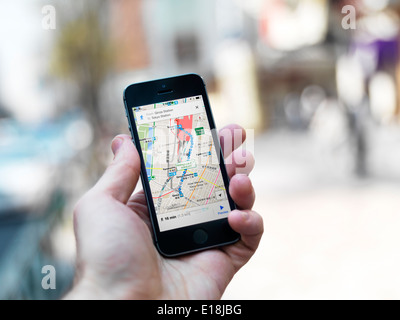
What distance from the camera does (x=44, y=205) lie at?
3.86m

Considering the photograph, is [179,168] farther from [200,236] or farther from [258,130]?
[258,130]

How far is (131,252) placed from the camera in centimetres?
145

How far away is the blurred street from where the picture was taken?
12.7ft

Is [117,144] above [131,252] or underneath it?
above

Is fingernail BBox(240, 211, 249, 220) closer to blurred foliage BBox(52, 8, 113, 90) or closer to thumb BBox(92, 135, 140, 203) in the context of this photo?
thumb BBox(92, 135, 140, 203)

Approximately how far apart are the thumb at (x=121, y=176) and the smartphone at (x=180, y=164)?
0.12m

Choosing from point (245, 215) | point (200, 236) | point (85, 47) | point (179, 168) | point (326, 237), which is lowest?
point (326, 237)

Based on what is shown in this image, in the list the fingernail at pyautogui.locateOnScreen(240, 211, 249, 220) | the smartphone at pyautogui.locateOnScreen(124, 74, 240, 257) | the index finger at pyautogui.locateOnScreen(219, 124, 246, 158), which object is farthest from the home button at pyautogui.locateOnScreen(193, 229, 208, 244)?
the index finger at pyautogui.locateOnScreen(219, 124, 246, 158)

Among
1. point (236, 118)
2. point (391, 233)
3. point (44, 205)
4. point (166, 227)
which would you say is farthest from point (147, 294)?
point (236, 118)

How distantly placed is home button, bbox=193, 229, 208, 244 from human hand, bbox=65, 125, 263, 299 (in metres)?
0.05

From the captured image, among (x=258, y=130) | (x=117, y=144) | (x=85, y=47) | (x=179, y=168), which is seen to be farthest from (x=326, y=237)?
(x=258, y=130)

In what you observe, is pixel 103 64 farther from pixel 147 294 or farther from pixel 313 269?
pixel 147 294

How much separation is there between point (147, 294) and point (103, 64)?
453cm

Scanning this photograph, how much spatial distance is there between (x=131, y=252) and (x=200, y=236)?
0.30 meters
